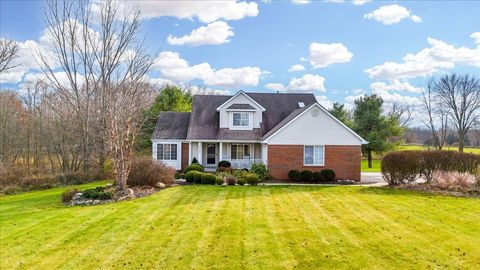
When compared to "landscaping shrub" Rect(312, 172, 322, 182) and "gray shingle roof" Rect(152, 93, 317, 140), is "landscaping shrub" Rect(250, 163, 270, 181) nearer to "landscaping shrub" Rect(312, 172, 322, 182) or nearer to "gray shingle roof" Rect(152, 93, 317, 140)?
"landscaping shrub" Rect(312, 172, 322, 182)

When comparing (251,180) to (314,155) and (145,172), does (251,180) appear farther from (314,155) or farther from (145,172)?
(145,172)

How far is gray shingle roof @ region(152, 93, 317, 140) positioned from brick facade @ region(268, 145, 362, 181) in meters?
2.74

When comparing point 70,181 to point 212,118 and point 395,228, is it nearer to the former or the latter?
point 212,118

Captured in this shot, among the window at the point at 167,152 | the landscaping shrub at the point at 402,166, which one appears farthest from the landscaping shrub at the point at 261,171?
the window at the point at 167,152

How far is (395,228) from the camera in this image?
35.9 feet

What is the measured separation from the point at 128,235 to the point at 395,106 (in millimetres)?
56106

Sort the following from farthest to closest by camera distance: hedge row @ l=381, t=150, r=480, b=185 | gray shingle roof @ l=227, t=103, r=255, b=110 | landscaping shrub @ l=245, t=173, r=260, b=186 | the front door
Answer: the front door, gray shingle roof @ l=227, t=103, r=255, b=110, landscaping shrub @ l=245, t=173, r=260, b=186, hedge row @ l=381, t=150, r=480, b=185

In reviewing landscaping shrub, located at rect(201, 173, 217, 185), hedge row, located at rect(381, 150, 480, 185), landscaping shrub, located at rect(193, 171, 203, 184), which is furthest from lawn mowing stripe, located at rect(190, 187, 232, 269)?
hedge row, located at rect(381, 150, 480, 185)

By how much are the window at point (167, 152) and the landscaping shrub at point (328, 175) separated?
38.2ft

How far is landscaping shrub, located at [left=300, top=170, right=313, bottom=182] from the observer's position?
23188 millimetres

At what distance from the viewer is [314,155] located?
24219mm

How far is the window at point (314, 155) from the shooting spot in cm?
2419

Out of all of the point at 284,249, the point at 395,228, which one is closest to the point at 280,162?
the point at 395,228

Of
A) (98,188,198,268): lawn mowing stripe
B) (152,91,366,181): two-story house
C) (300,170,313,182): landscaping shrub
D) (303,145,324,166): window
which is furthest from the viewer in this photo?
(303,145,324,166): window
